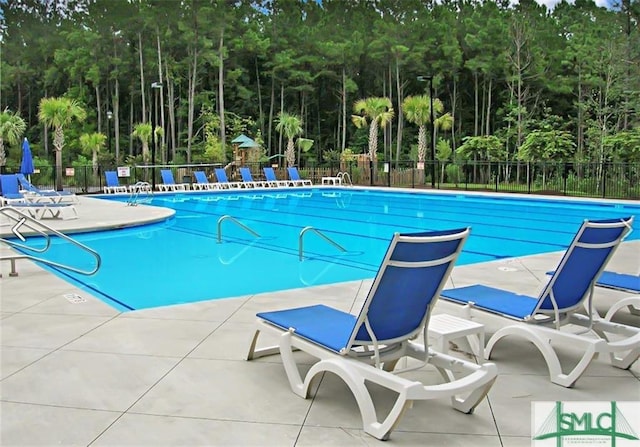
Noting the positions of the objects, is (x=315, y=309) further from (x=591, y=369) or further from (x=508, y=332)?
(x=591, y=369)

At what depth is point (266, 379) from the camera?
12.2 ft

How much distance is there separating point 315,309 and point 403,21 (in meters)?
45.3

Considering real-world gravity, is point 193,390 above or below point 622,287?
below

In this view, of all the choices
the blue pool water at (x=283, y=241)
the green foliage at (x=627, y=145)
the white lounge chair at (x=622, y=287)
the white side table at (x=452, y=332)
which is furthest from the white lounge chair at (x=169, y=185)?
the white side table at (x=452, y=332)

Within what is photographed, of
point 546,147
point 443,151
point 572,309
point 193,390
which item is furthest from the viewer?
point 443,151

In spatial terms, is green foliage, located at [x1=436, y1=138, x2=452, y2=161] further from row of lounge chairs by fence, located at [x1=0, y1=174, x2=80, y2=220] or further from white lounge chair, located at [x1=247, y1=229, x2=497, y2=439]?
white lounge chair, located at [x1=247, y1=229, x2=497, y2=439]

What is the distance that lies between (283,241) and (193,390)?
8154mm

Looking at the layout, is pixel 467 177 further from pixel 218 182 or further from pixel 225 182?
pixel 218 182

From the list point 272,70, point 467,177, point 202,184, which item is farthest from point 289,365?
point 272,70

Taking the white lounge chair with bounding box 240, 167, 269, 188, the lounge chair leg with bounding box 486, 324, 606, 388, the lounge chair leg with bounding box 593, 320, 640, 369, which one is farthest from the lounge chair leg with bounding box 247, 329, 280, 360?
the white lounge chair with bounding box 240, 167, 269, 188

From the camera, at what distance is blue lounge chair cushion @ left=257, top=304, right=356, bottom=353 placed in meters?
3.36

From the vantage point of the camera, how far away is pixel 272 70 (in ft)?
146

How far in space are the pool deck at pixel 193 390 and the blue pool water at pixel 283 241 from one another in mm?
1600

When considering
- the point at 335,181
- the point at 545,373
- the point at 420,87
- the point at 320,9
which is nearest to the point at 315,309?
the point at 545,373
